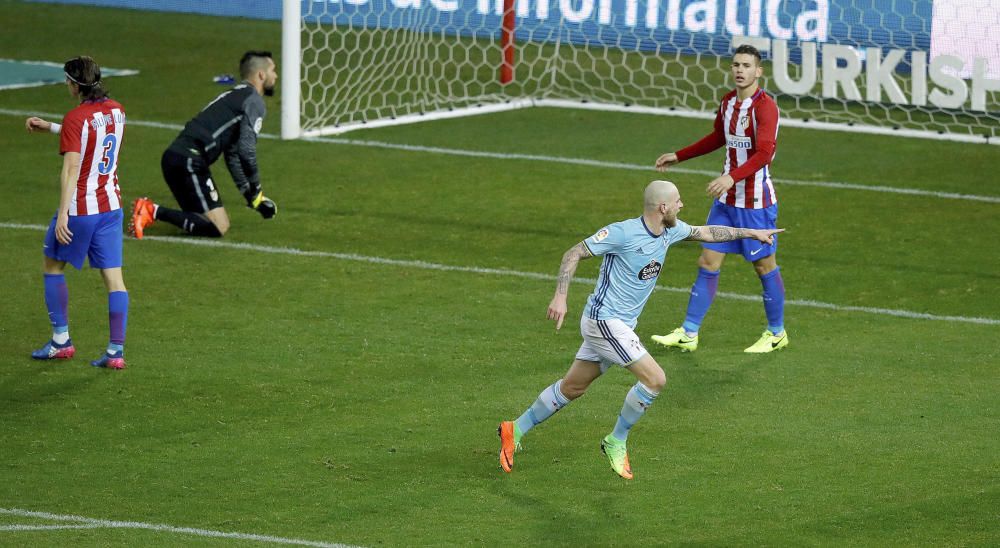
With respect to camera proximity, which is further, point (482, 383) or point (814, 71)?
point (814, 71)

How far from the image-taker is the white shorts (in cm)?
704

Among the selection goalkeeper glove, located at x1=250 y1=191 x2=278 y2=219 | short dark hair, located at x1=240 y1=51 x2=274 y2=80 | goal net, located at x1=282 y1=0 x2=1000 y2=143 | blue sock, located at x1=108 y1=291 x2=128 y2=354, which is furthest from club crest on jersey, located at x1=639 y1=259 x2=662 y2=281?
goal net, located at x1=282 y1=0 x2=1000 y2=143

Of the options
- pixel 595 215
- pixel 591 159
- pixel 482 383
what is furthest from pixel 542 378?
pixel 591 159

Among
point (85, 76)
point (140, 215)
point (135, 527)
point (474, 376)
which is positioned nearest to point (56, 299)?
point (85, 76)

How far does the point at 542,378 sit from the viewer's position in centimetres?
875

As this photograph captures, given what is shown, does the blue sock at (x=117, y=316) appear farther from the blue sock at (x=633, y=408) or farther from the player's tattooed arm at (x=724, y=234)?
the player's tattooed arm at (x=724, y=234)

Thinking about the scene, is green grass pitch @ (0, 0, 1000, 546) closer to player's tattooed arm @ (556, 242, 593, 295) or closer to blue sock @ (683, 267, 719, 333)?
blue sock @ (683, 267, 719, 333)

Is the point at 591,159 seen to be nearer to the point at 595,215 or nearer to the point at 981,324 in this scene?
the point at 595,215

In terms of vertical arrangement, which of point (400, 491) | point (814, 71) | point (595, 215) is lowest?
point (400, 491)

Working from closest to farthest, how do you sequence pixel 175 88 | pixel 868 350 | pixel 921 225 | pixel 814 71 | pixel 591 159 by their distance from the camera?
pixel 868 350 < pixel 921 225 < pixel 591 159 < pixel 814 71 < pixel 175 88

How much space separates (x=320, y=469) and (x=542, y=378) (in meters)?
1.93

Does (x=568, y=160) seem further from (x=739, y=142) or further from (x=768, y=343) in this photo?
(x=768, y=343)

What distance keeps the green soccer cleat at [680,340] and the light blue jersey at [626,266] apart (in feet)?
7.64

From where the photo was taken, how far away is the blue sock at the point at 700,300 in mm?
9445
